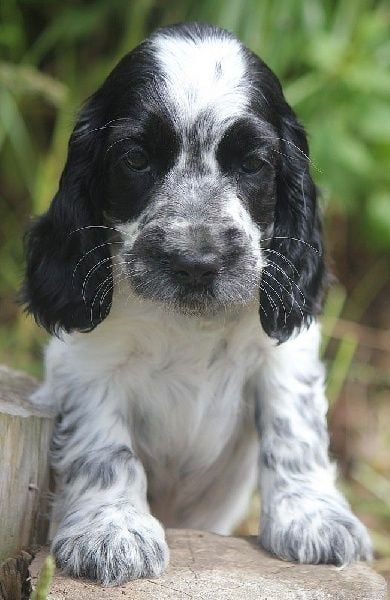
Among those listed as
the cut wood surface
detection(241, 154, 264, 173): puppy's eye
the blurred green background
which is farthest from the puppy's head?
the blurred green background

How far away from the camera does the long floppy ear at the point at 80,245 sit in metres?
4.61

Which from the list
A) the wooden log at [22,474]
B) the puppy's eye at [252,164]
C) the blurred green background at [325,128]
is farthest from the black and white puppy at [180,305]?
the blurred green background at [325,128]

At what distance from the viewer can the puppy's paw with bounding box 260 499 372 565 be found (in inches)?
177

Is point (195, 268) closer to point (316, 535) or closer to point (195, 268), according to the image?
point (195, 268)

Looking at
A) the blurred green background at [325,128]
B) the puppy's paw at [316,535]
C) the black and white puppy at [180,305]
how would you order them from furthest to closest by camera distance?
the blurred green background at [325,128]
the puppy's paw at [316,535]
the black and white puppy at [180,305]

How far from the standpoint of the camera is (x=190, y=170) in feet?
14.2

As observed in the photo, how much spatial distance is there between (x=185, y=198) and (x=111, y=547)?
4.58 feet

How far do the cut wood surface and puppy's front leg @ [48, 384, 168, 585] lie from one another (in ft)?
0.25

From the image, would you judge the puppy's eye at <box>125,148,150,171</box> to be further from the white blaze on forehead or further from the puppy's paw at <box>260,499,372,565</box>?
the puppy's paw at <box>260,499,372,565</box>

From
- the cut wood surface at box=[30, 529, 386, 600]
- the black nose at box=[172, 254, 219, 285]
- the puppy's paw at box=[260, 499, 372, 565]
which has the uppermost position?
the black nose at box=[172, 254, 219, 285]

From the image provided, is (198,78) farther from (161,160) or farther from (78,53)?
(78,53)

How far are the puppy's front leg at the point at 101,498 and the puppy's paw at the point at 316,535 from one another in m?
0.53

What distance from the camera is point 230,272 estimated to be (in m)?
4.18

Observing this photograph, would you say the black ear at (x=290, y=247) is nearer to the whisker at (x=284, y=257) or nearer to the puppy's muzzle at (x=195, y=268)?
the whisker at (x=284, y=257)
